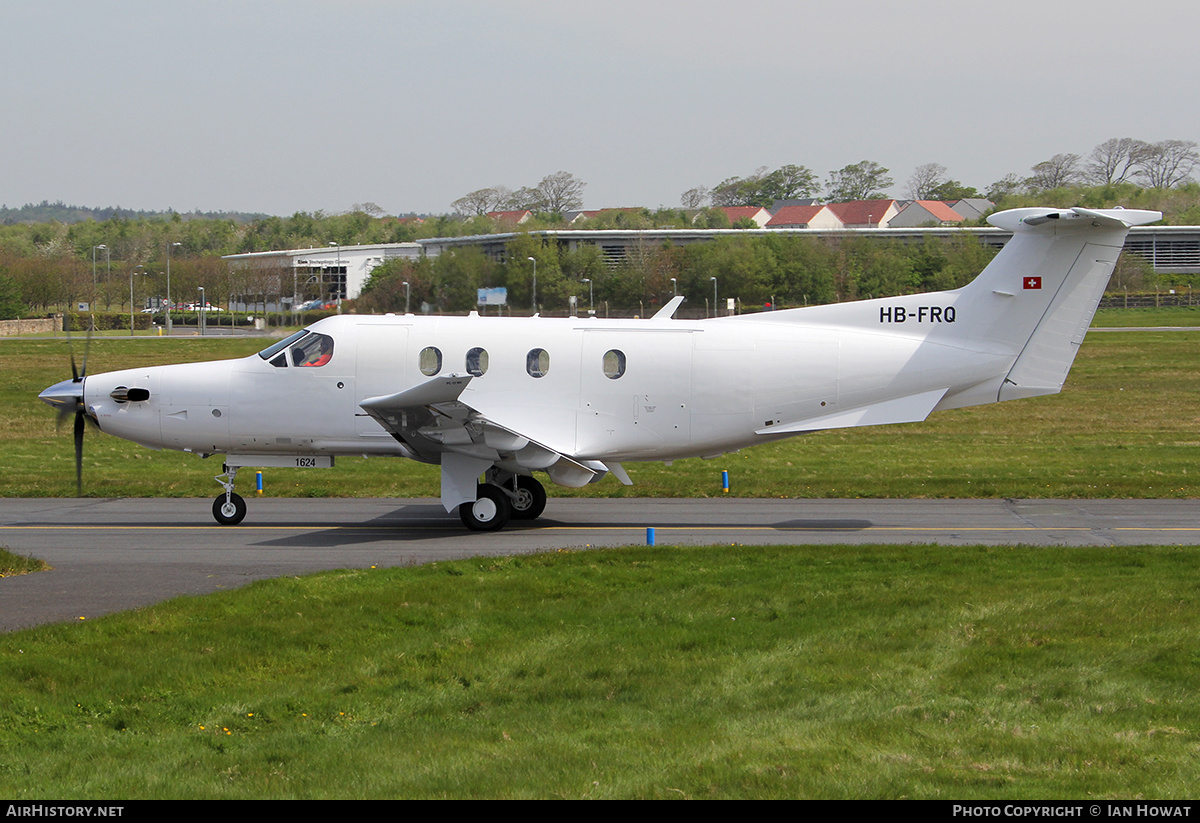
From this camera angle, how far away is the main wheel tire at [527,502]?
18.8 m

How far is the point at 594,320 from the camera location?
1841 centimetres

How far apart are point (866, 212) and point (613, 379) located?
384 ft

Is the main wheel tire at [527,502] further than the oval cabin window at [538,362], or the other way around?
the main wheel tire at [527,502]

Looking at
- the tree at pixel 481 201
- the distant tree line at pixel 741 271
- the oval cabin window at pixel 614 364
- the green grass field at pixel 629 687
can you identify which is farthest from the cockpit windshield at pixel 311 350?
the tree at pixel 481 201

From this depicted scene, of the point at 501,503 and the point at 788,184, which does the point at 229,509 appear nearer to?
the point at 501,503

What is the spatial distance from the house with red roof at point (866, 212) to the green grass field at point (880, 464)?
294 feet

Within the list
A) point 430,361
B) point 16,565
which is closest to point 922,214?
point 430,361

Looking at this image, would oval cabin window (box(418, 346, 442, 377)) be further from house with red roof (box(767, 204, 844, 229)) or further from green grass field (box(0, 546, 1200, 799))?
house with red roof (box(767, 204, 844, 229))

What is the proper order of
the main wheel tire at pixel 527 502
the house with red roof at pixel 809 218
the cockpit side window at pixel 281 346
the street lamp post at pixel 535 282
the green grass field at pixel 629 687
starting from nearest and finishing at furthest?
the green grass field at pixel 629 687 < the cockpit side window at pixel 281 346 < the main wheel tire at pixel 527 502 < the street lamp post at pixel 535 282 < the house with red roof at pixel 809 218

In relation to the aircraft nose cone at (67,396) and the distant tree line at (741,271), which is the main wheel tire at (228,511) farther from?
the distant tree line at (741,271)

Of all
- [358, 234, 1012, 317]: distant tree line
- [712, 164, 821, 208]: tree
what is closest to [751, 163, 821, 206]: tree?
[712, 164, 821, 208]: tree

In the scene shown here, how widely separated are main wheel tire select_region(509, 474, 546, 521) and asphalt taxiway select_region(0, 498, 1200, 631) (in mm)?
278
